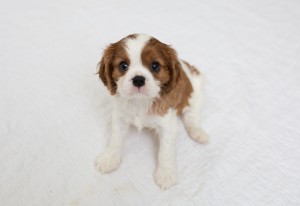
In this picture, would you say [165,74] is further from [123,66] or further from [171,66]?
[123,66]

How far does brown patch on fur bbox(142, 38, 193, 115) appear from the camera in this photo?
1812 millimetres

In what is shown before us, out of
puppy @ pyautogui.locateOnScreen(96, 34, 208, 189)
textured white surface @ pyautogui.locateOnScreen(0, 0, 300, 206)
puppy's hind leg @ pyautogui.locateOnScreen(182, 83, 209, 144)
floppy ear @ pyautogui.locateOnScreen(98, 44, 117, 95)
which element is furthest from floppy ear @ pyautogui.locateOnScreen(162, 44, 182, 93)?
textured white surface @ pyautogui.locateOnScreen(0, 0, 300, 206)

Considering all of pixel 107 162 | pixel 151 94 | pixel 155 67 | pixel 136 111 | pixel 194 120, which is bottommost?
pixel 107 162

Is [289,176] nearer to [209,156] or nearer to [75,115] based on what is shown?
[209,156]

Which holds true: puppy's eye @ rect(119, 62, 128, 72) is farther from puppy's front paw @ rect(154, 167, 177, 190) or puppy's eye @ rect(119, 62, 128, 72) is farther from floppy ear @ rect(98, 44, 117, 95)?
puppy's front paw @ rect(154, 167, 177, 190)

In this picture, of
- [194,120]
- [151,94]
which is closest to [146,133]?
[194,120]

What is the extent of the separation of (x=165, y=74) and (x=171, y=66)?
0.07 meters

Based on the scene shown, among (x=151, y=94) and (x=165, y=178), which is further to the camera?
(x=165, y=178)

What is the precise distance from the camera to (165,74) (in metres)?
1.89

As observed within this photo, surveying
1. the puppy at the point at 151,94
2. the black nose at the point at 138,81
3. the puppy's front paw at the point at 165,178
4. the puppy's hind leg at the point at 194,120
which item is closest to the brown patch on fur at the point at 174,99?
the puppy at the point at 151,94

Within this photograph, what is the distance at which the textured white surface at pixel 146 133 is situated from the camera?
7.00ft

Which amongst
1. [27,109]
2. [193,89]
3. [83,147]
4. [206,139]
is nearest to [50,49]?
[27,109]

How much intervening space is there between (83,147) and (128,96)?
73cm

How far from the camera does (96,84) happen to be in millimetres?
2771
